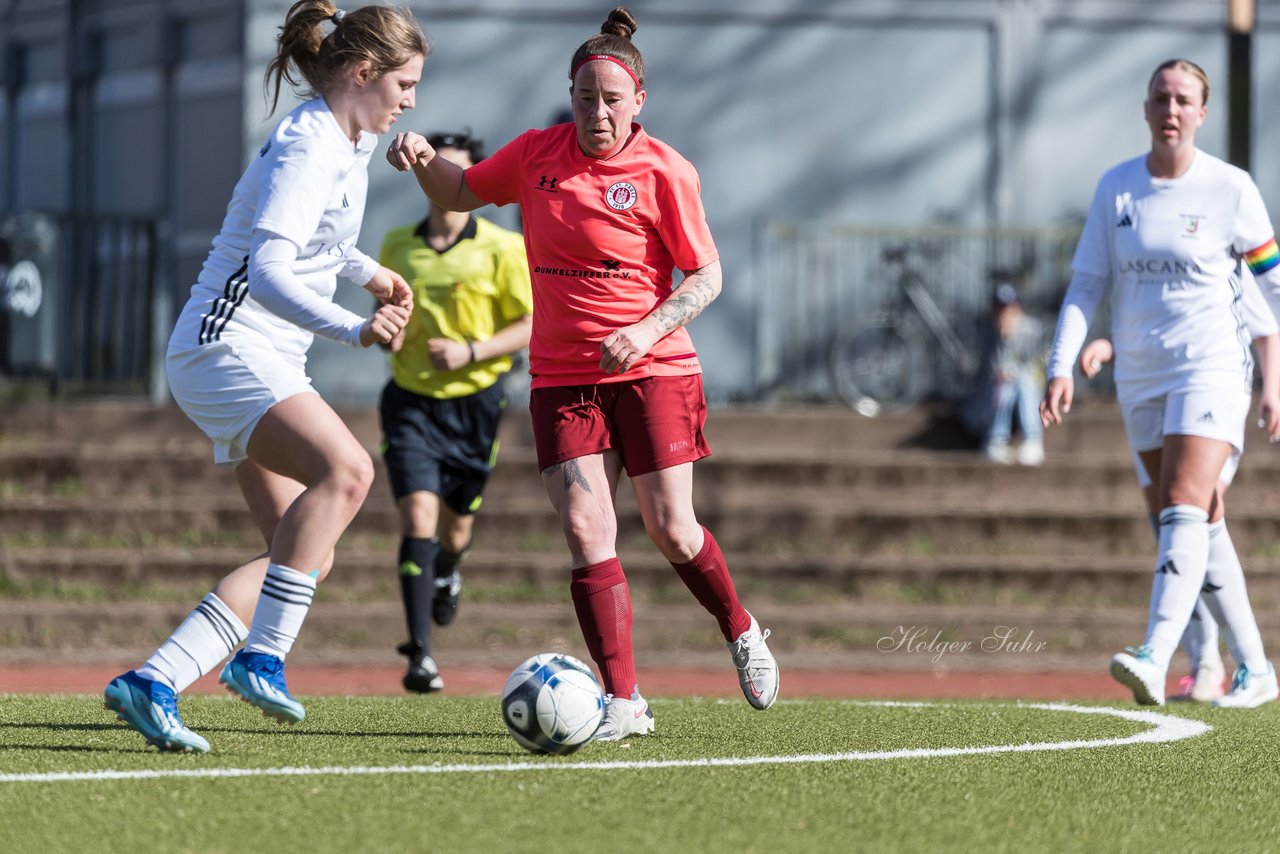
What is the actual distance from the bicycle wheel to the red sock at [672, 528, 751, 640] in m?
9.30

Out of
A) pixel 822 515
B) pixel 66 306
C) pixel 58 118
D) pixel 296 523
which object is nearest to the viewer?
pixel 296 523

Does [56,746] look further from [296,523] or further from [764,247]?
[764,247]

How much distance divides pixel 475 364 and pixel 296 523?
2939 mm

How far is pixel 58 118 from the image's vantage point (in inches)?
722

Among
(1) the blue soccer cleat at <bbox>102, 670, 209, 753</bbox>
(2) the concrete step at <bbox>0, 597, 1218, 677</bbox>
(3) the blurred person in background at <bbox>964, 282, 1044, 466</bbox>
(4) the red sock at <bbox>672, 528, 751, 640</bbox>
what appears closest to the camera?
(1) the blue soccer cleat at <bbox>102, 670, 209, 753</bbox>

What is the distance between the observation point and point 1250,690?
23.2ft

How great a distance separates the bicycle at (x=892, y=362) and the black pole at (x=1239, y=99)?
3.45m

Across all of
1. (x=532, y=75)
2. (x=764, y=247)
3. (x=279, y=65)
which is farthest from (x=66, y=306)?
(x=279, y=65)

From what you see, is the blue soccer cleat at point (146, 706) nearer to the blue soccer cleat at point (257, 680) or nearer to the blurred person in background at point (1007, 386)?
the blue soccer cleat at point (257, 680)

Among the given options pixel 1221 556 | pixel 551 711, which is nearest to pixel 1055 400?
pixel 1221 556

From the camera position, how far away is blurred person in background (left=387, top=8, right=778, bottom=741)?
5.37 m

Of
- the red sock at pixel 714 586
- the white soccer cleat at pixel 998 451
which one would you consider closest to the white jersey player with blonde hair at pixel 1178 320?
the red sock at pixel 714 586

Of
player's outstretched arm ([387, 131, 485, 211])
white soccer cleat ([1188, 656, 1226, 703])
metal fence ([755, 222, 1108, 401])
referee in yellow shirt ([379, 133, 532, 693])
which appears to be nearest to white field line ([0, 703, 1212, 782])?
white soccer cleat ([1188, 656, 1226, 703])

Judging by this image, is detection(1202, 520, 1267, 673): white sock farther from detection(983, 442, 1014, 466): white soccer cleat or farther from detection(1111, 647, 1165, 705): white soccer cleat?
detection(983, 442, 1014, 466): white soccer cleat
